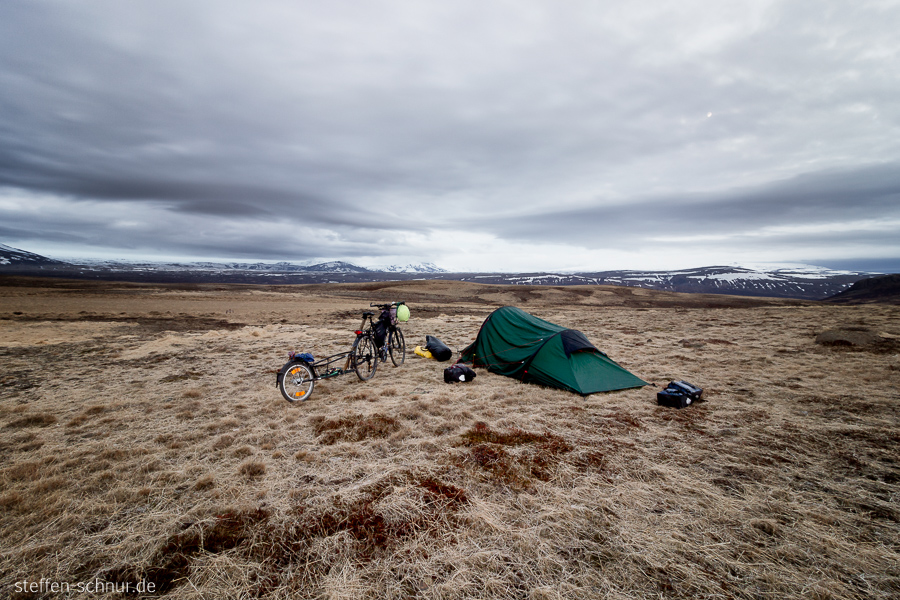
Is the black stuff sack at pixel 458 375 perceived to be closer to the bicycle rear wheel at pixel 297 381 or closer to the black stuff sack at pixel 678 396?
the bicycle rear wheel at pixel 297 381

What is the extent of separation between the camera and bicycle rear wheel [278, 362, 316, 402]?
8336 millimetres

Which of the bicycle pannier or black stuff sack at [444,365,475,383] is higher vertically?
the bicycle pannier

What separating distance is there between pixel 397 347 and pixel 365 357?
2.05 meters

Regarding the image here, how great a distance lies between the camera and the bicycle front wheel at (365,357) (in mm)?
10238

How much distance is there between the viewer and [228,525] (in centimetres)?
422

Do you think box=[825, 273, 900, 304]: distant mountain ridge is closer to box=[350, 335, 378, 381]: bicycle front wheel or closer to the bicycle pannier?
the bicycle pannier

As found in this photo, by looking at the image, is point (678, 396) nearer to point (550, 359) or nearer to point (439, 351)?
point (550, 359)

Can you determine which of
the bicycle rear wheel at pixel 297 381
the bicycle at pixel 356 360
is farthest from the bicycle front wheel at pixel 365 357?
the bicycle rear wheel at pixel 297 381

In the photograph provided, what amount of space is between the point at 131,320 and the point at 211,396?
21491mm

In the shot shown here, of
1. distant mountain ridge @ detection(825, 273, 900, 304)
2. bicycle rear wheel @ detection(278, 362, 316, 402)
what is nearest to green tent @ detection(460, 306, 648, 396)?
bicycle rear wheel @ detection(278, 362, 316, 402)

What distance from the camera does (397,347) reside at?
1232 centimetres

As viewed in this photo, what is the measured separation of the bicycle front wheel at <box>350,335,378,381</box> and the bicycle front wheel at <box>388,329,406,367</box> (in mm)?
1070

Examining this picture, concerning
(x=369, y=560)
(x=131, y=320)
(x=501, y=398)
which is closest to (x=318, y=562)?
(x=369, y=560)

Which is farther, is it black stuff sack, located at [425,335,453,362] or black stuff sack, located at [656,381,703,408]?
black stuff sack, located at [425,335,453,362]
